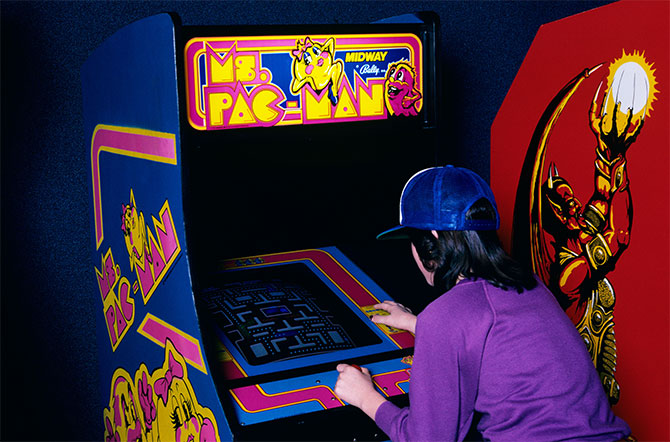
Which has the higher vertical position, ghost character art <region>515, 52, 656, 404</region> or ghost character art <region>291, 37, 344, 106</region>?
ghost character art <region>291, 37, 344, 106</region>

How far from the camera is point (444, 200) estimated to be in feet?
4.50

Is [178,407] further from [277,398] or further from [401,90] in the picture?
[401,90]

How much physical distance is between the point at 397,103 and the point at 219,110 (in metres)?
0.49

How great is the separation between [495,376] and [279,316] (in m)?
0.66

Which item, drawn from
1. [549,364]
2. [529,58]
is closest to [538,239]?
[529,58]

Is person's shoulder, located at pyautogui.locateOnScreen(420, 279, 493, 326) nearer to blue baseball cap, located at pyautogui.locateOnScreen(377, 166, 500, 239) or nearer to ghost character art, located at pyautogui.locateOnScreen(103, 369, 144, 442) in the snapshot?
blue baseball cap, located at pyautogui.locateOnScreen(377, 166, 500, 239)

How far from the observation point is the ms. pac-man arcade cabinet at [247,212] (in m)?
1.42

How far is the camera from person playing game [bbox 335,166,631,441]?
125cm

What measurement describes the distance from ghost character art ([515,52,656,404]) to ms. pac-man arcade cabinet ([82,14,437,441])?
399mm

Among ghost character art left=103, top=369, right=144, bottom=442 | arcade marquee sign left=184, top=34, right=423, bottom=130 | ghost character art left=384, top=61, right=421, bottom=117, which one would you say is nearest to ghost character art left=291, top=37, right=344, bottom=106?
arcade marquee sign left=184, top=34, right=423, bottom=130

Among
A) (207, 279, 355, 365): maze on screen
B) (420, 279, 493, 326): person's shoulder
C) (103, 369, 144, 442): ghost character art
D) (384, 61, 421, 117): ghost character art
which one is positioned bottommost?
(103, 369, 144, 442): ghost character art

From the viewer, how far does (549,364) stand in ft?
4.16

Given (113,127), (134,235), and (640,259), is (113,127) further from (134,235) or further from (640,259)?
(640,259)

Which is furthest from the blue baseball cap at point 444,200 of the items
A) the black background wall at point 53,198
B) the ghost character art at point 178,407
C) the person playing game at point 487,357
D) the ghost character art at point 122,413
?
the ghost character art at point 122,413
